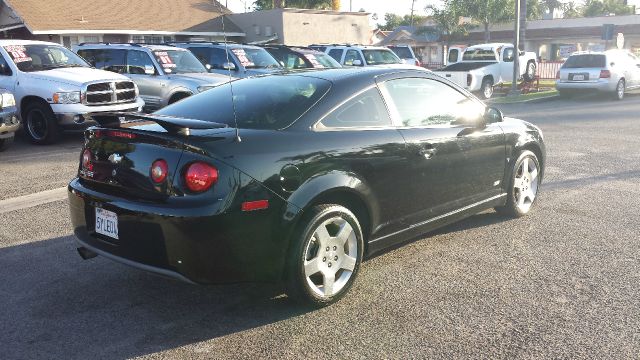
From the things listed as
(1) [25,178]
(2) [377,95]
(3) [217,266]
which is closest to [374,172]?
(2) [377,95]

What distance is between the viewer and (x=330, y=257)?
429 centimetres

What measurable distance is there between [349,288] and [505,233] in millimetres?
2187

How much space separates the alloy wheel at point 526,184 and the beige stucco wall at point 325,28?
30.2 m

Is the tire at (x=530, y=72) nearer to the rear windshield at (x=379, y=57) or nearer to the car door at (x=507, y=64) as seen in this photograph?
the car door at (x=507, y=64)

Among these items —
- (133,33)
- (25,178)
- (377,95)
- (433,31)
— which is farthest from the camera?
(433,31)

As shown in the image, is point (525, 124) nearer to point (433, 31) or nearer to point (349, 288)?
point (349, 288)

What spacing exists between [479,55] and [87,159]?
75.4 feet

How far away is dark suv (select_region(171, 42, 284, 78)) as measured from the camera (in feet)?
50.7

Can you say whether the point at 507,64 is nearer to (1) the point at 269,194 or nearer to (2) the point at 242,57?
(2) the point at 242,57

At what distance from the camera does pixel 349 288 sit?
4.41 m

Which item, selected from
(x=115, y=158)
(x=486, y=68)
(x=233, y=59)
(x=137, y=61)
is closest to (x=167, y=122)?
(x=115, y=158)

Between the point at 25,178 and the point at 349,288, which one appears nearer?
the point at 349,288

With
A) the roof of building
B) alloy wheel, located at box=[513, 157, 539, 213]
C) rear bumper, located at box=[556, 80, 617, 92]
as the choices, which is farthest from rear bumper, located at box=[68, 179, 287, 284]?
the roof of building

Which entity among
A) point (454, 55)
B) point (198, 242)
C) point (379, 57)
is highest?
point (454, 55)
